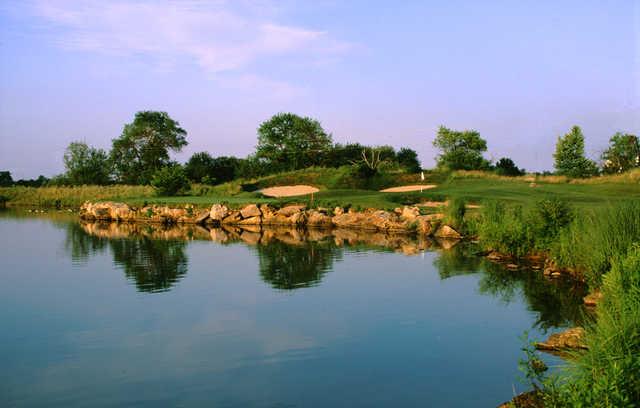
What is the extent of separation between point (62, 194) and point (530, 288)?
46.9 m

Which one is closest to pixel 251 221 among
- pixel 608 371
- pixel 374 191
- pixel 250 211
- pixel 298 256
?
pixel 250 211

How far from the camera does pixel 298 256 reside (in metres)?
17.4

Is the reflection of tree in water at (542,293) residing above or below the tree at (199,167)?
below

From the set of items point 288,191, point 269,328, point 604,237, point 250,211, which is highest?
point 288,191

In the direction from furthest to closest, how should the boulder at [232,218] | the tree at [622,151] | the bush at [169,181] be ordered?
1. the tree at [622,151]
2. the bush at [169,181]
3. the boulder at [232,218]

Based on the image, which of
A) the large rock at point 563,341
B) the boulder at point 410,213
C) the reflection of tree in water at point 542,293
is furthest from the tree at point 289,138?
the large rock at point 563,341

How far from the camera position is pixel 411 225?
78.8ft

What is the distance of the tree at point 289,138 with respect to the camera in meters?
67.4

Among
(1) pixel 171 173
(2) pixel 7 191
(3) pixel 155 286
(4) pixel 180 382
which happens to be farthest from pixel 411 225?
(2) pixel 7 191

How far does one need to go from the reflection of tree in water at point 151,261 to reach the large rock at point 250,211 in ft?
24.6

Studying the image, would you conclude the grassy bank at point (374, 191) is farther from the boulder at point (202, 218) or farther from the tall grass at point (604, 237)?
the tall grass at point (604, 237)

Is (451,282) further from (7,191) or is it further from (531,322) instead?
(7,191)

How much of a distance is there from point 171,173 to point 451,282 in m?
30.0

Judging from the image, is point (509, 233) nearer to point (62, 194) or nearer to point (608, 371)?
point (608, 371)
